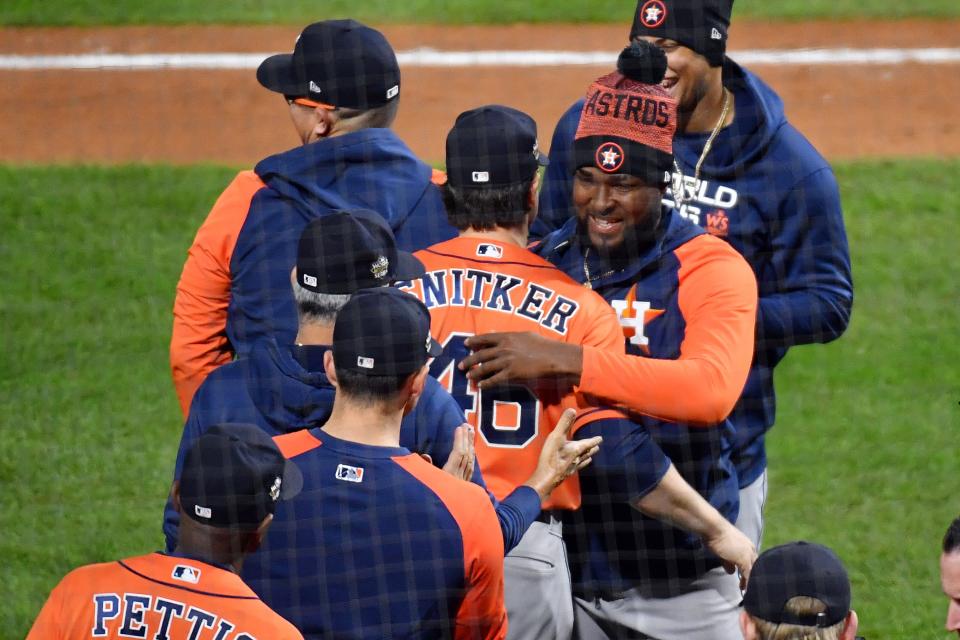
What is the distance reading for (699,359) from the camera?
10.9 feet

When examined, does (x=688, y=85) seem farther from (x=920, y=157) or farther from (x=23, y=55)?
(x=23, y=55)

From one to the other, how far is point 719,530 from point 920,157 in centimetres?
635

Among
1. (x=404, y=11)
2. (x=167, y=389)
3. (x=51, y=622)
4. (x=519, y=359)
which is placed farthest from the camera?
(x=404, y=11)

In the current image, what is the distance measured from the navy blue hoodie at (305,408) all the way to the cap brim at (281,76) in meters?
→ 0.91

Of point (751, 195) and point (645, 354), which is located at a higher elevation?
point (751, 195)

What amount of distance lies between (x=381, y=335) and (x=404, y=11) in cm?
862

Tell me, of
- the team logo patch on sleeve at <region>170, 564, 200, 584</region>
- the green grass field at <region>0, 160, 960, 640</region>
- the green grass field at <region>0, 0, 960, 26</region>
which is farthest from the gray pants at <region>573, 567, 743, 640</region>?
the green grass field at <region>0, 0, 960, 26</region>

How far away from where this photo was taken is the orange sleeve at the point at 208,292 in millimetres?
3805

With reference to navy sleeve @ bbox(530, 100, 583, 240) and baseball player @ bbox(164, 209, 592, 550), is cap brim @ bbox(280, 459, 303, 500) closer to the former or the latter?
baseball player @ bbox(164, 209, 592, 550)

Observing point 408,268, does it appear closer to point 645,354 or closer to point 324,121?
point 645,354

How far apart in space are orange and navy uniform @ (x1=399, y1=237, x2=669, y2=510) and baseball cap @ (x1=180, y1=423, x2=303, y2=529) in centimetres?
58

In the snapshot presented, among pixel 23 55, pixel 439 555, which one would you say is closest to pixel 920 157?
pixel 23 55

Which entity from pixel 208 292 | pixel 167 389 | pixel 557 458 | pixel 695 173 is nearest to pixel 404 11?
pixel 167 389

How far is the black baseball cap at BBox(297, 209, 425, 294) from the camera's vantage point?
317 centimetres
